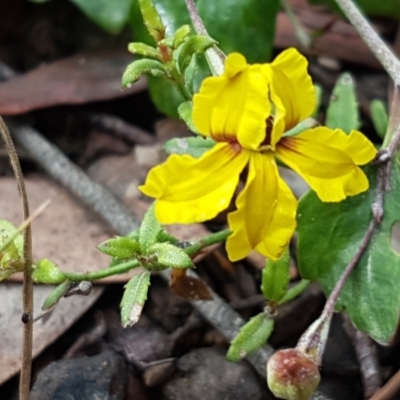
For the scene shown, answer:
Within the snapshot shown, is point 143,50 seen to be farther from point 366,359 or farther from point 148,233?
point 366,359

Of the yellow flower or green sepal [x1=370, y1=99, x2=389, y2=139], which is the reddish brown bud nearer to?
the yellow flower

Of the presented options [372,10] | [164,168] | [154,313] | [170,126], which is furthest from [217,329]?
[372,10]

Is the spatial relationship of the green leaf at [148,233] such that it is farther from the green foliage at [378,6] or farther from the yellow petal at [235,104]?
the green foliage at [378,6]

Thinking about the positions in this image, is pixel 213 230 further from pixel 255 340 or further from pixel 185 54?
pixel 185 54

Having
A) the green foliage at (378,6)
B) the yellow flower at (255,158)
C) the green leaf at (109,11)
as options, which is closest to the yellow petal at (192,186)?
the yellow flower at (255,158)

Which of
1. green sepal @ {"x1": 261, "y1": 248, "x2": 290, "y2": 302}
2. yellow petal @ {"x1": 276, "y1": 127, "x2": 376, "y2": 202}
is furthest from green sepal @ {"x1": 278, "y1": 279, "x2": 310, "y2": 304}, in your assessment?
yellow petal @ {"x1": 276, "y1": 127, "x2": 376, "y2": 202}

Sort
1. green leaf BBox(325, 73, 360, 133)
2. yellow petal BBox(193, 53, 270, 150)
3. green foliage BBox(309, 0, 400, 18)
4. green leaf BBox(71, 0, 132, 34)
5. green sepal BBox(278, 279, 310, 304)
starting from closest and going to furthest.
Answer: yellow petal BBox(193, 53, 270, 150), green sepal BBox(278, 279, 310, 304), green leaf BBox(325, 73, 360, 133), green leaf BBox(71, 0, 132, 34), green foliage BBox(309, 0, 400, 18)
